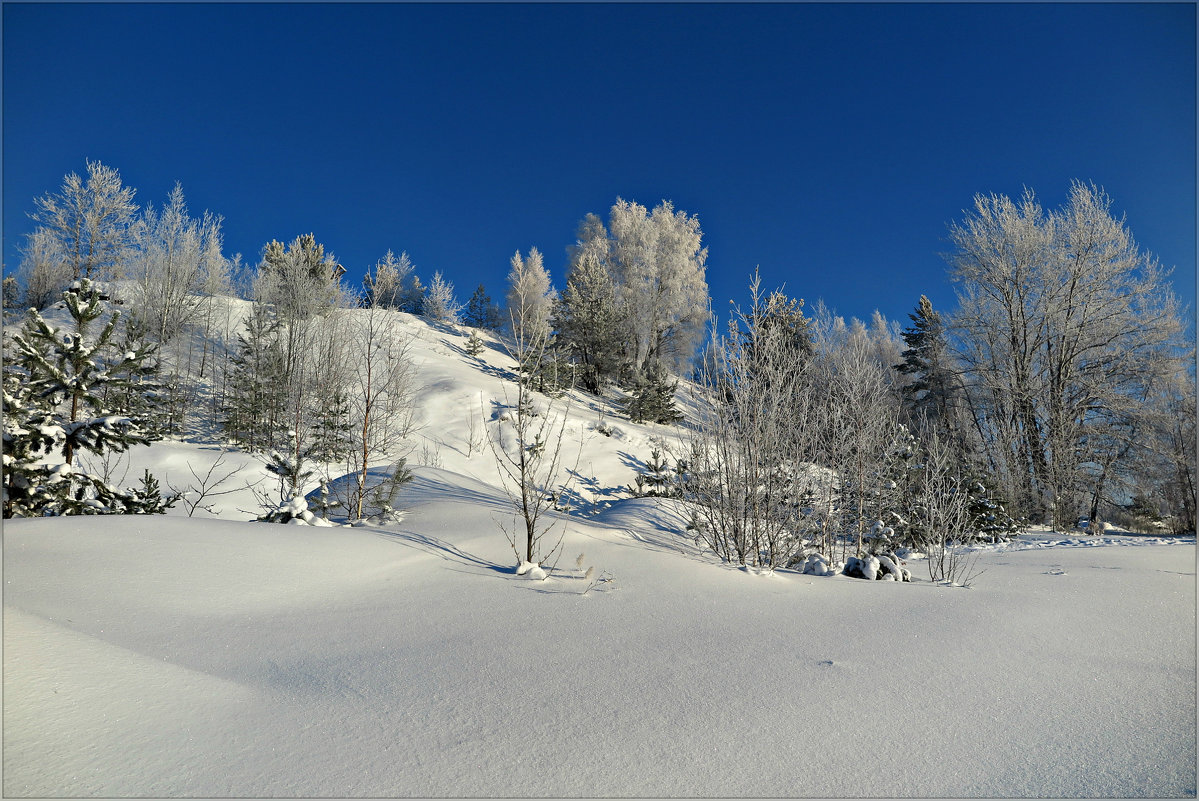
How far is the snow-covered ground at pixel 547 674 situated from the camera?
69.2 inches

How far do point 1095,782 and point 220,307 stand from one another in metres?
27.0

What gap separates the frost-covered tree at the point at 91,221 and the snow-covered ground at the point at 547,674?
23936 millimetres

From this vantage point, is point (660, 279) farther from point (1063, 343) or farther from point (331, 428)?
point (331, 428)

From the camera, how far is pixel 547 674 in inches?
97.0

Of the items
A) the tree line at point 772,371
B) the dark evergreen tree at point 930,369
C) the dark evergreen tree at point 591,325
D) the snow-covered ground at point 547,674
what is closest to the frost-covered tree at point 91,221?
the tree line at point 772,371

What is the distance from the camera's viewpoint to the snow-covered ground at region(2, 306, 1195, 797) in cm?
176

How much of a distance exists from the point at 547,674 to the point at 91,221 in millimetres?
27597

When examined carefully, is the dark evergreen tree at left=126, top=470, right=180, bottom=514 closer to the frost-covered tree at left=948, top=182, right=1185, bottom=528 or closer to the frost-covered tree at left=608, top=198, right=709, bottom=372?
the frost-covered tree at left=948, top=182, right=1185, bottom=528

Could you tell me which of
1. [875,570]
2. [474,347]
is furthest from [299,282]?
[875,570]

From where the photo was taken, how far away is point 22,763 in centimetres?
168

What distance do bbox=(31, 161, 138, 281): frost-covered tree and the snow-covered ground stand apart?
78.5 feet

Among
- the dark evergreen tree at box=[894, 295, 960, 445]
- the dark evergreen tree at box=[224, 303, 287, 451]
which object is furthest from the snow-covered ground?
the dark evergreen tree at box=[894, 295, 960, 445]

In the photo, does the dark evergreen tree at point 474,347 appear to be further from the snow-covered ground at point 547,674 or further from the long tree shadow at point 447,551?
the snow-covered ground at point 547,674

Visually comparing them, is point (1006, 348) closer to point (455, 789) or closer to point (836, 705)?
point (836, 705)
